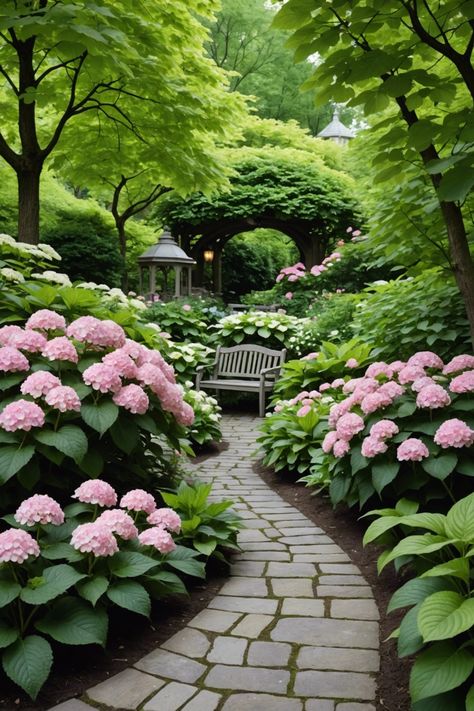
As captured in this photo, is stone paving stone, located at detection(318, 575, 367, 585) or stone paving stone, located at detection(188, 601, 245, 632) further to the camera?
stone paving stone, located at detection(318, 575, 367, 585)

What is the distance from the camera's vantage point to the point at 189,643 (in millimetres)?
2398

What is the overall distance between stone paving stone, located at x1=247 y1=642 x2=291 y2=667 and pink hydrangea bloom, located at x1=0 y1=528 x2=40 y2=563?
891 mm

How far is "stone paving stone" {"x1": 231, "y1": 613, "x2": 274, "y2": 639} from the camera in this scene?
2.46 meters

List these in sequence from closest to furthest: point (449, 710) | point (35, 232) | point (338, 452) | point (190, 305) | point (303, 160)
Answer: point (449, 710)
point (338, 452)
point (35, 232)
point (190, 305)
point (303, 160)

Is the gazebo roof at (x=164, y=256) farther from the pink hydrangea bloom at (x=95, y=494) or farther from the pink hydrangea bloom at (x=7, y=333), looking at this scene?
the pink hydrangea bloom at (x=95, y=494)

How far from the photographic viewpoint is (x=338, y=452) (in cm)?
330

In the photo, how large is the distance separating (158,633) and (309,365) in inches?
147

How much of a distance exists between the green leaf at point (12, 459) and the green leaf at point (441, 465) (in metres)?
1.80

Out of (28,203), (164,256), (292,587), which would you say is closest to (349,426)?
(292,587)

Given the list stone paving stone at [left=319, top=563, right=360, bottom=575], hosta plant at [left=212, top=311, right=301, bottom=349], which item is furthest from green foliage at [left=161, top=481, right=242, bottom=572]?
hosta plant at [left=212, top=311, right=301, bottom=349]

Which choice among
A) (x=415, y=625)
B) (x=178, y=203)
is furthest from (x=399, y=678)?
(x=178, y=203)

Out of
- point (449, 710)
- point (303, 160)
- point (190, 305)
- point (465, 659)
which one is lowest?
point (449, 710)

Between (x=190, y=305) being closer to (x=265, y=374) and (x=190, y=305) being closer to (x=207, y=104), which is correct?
(x=265, y=374)

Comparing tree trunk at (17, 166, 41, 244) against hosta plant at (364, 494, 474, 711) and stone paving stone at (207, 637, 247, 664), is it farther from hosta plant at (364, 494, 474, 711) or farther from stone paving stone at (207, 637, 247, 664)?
hosta plant at (364, 494, 474, 711)
